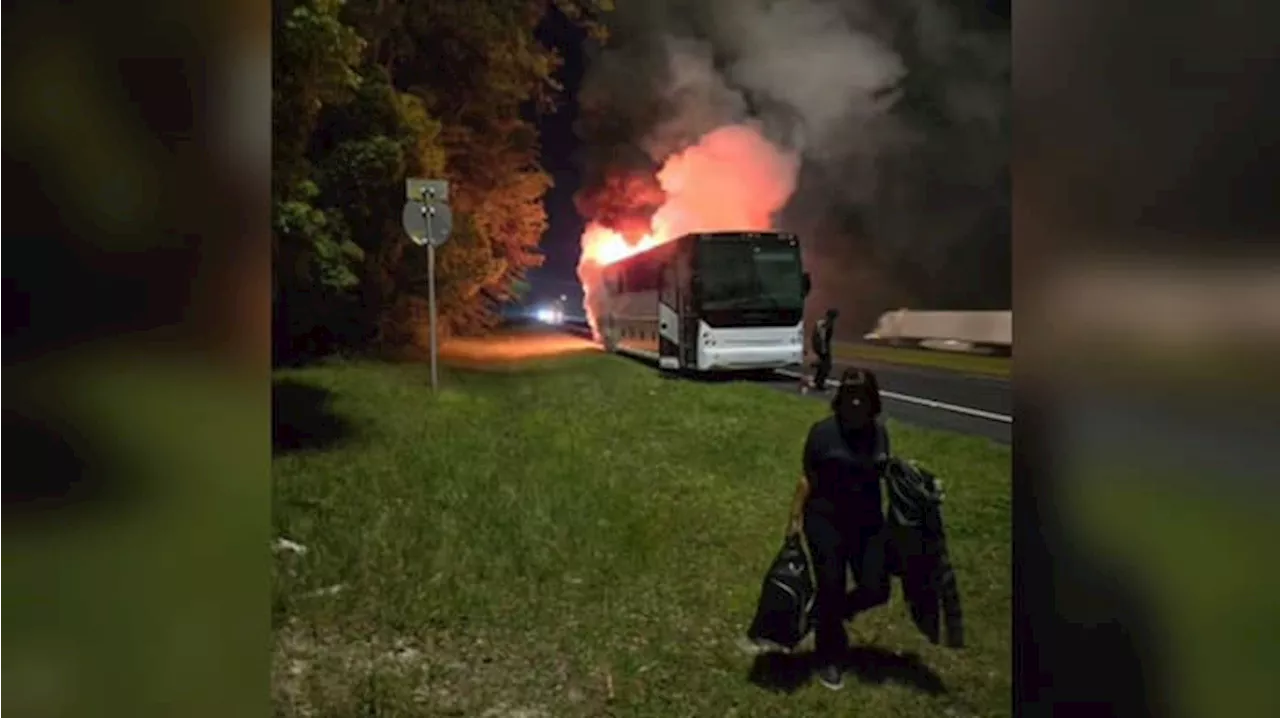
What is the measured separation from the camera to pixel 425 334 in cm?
219

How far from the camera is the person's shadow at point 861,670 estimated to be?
77.9 inches

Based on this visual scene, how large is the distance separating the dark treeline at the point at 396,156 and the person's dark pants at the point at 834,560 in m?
0.90

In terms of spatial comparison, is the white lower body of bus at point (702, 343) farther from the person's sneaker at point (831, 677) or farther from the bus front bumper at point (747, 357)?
the person's sneaker at point (831, 677)

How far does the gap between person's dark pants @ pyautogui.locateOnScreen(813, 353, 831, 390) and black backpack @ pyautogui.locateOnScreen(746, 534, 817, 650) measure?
40cm

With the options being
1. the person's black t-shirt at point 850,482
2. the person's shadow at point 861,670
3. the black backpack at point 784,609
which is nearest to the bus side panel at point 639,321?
the person's black t-shirt at point 850,482

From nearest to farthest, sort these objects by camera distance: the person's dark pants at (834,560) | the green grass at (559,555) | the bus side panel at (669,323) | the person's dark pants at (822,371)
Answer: the green grass at (559,555)
the person's dark pants at (834,560)
the person's dark pants at (822,371)
the bus side panel at (669,323)

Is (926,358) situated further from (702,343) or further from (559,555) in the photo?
(559,555)

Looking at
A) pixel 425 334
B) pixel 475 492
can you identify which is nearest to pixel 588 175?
pixel 425 334

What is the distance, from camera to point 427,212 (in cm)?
212

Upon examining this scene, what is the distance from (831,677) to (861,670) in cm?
7
